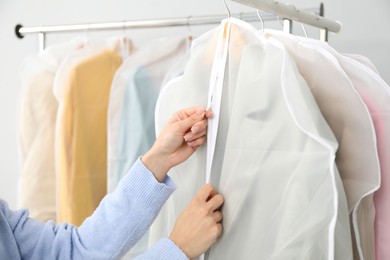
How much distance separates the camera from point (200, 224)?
75 cm

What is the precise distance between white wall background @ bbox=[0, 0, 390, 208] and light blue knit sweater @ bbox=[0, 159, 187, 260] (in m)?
0.74

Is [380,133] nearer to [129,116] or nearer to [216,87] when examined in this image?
[216,87]

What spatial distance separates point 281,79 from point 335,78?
108mm

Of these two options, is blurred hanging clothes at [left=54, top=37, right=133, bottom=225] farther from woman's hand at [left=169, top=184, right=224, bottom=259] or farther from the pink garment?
the pink garment

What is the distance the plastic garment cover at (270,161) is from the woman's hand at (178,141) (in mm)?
24

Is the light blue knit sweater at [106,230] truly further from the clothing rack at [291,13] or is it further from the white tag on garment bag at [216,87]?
the clothing rack at [291,13]

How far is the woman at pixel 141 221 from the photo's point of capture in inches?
30.0

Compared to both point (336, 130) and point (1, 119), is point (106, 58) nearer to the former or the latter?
point (336, 130)

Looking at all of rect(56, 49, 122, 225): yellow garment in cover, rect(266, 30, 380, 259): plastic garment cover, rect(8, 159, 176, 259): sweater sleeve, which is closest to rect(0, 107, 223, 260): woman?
rect(8, 159, 176, 259): sweater sleeve

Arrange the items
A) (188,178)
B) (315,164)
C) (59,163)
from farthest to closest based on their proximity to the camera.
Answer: (59,163) < (188,178) < (315,164)

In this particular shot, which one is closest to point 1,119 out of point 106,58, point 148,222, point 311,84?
point 106,58

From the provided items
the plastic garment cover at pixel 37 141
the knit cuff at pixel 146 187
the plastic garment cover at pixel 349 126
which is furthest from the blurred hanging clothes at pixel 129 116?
the plastic garment cover at pixel 349 126

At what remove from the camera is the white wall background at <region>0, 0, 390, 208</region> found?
4.68 ft

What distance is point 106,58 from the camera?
1.27m
